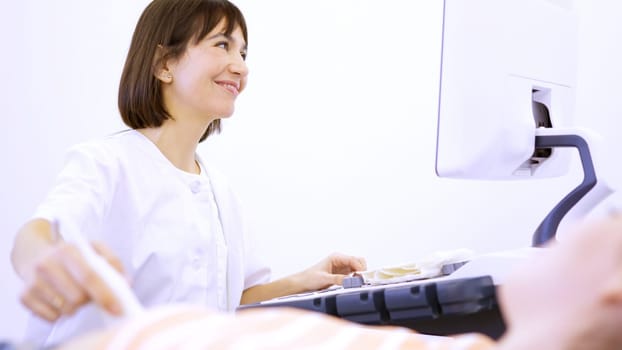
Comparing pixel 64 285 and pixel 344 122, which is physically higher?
pixel 344 122

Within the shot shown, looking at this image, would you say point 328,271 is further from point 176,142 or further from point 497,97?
point 497,97

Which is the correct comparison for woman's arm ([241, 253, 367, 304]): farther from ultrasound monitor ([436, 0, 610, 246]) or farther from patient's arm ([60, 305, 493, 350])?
patient's arm ([60, 305, 493, 350])

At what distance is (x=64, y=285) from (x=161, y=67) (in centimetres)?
104

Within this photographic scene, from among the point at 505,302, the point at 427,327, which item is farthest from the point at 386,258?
the point at 505,302

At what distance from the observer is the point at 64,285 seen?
644 mm

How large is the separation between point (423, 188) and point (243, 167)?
2.13 ft

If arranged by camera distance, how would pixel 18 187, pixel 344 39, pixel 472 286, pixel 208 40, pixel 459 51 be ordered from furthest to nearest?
Result: pixel 344 39 → pixel 18 187 → pixel 208 40 → pixel 459 51 → pixel 472 286

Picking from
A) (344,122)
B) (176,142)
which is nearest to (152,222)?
(176,142)

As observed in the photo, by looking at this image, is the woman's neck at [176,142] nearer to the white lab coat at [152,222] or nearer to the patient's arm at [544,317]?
the white lab coat at [152,222]

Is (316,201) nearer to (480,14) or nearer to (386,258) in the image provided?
(386,258)

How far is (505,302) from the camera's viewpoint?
569 millimetres

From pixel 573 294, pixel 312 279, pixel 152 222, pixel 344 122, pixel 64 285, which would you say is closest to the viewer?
pixel 573 294

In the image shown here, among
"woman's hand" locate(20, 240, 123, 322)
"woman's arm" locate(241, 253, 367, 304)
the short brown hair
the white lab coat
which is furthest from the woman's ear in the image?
"woman's hand" locate(20, 240, 123, 322)

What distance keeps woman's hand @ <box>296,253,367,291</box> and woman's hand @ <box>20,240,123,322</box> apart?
0.83 metres
